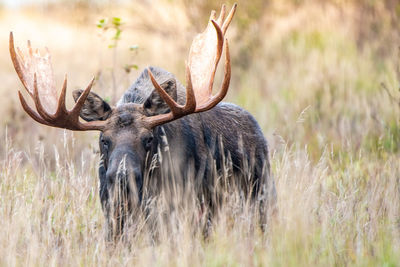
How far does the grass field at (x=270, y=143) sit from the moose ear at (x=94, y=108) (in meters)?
0.56

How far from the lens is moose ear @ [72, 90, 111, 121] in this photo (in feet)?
18.0

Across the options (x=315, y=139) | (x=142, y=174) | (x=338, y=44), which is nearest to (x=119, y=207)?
(x=142, y=174)

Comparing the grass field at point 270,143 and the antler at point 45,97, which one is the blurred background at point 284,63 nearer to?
the grass field at point 270,143

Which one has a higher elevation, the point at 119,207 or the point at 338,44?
the point at 338,44

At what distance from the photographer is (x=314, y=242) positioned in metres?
4.62

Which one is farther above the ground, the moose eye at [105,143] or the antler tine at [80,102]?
the antler tine at [80,102]

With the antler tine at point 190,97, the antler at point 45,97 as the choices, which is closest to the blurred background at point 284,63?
the antler at point 45,97

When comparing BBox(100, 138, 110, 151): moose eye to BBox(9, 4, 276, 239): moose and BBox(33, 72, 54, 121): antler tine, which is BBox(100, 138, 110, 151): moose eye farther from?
BBox(33, 72, 54, 121): antler tine

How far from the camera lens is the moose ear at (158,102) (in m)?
5.48

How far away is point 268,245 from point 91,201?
187cm

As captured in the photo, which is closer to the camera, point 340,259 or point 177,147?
point 340,259

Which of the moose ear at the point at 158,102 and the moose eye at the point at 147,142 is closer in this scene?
the moose eye at the point at 147,142

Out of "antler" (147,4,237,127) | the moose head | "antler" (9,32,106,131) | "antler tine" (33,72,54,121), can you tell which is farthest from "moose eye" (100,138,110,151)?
"antler tine" (33,72,54,121)

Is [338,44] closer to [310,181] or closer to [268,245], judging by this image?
[310,181]
